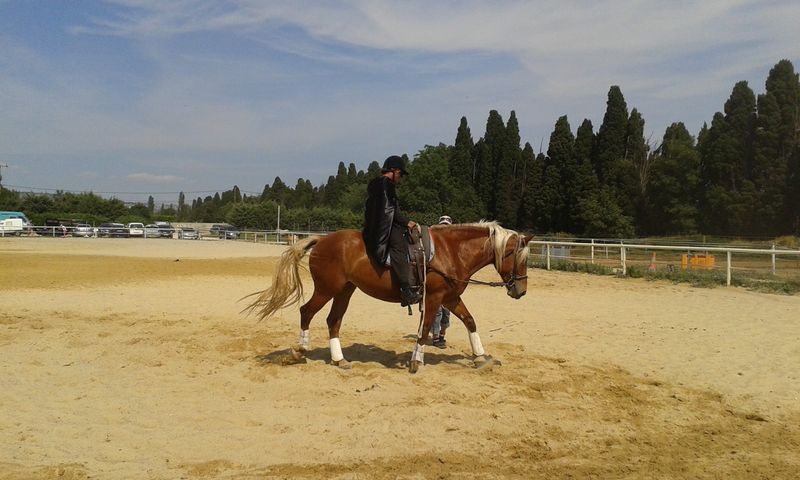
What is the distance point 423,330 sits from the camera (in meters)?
6.49

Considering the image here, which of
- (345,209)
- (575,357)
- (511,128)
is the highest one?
(511,128)

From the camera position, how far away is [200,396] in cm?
551

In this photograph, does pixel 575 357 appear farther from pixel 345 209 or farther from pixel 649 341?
pixel 345 209

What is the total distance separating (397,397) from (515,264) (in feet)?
7.76

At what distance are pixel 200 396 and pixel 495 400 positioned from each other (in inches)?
115

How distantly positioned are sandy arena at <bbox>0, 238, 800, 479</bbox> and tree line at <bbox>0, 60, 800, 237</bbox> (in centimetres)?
3161

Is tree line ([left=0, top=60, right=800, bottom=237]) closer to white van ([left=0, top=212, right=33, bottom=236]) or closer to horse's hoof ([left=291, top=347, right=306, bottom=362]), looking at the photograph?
white van ([left=0, top=212, right=33, bottom=236])

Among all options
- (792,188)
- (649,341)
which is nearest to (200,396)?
(649,341)

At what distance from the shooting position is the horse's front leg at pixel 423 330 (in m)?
6.48

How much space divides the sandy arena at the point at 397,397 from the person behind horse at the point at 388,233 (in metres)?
1.11

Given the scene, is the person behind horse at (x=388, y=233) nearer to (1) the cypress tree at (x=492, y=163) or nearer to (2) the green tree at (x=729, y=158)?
(2) the green tree at (x=729, y=158)

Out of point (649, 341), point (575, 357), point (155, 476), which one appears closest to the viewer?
point (155, 476)

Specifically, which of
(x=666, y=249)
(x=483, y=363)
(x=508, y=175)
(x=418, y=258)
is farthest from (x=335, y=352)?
(x=508, y=175)

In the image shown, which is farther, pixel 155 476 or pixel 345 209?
pixel 345 209
